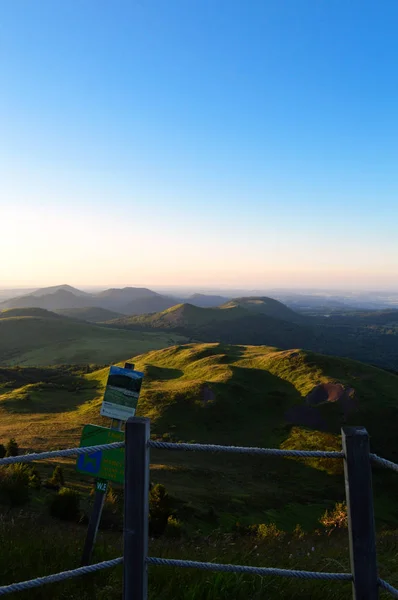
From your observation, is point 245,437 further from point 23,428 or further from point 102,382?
point 102,382

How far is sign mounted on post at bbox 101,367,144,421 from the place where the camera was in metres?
6.35

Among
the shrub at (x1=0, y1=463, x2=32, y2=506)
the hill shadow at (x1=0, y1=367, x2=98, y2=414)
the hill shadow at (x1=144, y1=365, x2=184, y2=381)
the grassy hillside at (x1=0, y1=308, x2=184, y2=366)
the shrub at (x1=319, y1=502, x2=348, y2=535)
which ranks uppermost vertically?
the shrub at (x1=0, y1=463, x2=32, y2=506)

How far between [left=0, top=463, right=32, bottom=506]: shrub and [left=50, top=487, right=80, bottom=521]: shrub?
1.09 meters

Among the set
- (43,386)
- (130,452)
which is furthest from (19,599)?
(43,386)

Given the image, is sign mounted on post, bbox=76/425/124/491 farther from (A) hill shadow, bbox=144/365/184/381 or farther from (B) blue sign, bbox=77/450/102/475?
(A) hill shadow, bbox=144/365/184/381

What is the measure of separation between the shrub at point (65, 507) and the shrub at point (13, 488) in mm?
1092

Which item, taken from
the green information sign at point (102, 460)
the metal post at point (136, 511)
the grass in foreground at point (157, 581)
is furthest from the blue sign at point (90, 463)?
the metal post at point (136, 511)

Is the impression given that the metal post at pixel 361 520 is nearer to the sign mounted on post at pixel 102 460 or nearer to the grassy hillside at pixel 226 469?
the grassy hillside at pixel 226 469

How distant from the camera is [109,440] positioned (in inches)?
234

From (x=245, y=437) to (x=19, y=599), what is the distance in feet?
132

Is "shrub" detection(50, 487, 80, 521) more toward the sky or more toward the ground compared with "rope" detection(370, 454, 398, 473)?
more toward the ground

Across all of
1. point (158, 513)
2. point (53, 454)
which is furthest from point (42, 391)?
point (53, 454)

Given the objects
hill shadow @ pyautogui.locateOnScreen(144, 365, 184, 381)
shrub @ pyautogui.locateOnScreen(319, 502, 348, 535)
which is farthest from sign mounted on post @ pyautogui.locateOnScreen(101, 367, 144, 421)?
hill shadow @ pyautogui.locateOnScreen(144, 365, 184, 381)

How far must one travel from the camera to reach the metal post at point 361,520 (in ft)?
12.5
